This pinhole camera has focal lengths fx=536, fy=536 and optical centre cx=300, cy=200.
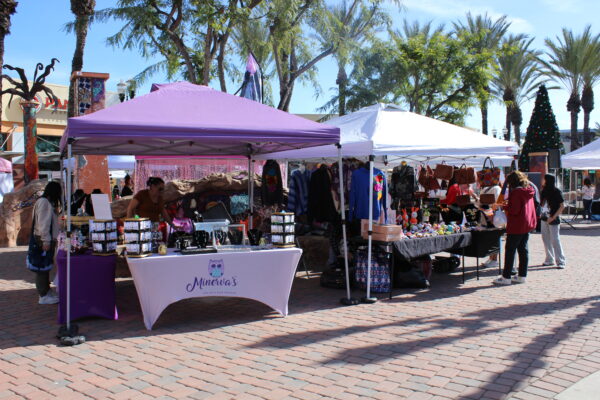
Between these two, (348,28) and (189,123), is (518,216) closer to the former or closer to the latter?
(189,123)

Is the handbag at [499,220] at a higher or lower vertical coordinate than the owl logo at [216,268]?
higher

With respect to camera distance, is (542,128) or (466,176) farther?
(542,128)

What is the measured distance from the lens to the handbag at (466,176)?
8.75 metres

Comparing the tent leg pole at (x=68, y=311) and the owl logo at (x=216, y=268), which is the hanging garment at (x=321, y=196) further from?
the tent leg pole at (x=68, y=311)

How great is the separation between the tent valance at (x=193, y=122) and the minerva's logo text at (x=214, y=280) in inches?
52.9

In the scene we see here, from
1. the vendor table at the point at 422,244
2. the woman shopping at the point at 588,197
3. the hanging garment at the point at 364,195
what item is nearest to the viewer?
the vendor table at the point at 422,244

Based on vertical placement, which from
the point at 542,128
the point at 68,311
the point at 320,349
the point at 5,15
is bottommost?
the point at 320,349

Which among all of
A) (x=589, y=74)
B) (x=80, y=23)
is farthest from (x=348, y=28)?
(x=589, y=74)

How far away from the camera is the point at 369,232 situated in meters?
6.62

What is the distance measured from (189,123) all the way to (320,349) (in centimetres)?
264

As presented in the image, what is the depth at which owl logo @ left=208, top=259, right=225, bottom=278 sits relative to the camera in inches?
225

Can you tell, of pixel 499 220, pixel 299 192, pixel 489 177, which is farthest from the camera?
pixel 299 192

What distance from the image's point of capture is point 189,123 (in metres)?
5.61

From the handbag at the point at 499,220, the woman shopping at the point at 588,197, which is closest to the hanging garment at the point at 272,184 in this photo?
the handbag at the point at 499,220
